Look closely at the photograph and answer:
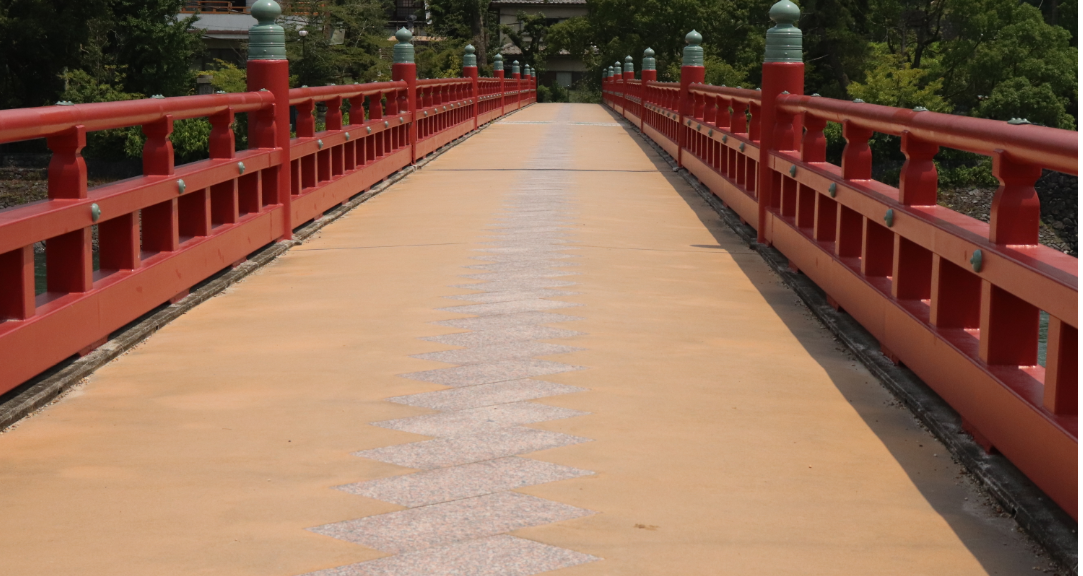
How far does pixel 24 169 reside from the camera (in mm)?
43562

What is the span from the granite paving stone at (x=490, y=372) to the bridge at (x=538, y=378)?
18 mm

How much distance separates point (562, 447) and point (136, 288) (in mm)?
2482

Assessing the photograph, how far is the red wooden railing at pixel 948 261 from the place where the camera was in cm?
339

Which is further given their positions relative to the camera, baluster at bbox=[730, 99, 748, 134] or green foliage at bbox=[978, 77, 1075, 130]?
green foliage at bbox=[978, 77, 1075, 130]

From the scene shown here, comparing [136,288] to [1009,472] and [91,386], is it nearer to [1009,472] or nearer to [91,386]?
[91,386]

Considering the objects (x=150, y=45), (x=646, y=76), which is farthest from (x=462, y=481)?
(x=150, y=45)

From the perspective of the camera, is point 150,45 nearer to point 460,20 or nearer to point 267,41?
point 460,20

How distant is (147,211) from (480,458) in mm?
2905

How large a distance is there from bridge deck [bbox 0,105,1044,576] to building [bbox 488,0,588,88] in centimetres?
7539

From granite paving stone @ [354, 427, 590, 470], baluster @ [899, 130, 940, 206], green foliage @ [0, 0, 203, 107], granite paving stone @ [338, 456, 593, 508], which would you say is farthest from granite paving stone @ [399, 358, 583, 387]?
green foliage @ [0, 0, 203, 107]

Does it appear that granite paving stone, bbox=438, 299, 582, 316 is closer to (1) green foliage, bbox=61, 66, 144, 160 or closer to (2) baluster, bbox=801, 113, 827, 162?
(2) baluster, bbox=801, 113, 827, 162

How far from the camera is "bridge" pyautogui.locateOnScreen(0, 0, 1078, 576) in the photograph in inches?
129

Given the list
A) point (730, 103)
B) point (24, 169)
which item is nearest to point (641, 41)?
point (24, 169)

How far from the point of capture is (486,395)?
4.64 metres
